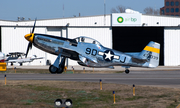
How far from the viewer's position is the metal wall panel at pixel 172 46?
4753cm

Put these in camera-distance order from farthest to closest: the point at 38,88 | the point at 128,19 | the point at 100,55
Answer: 1. the point at 128,19
2. the point at 100,55
3. the point at 38,88

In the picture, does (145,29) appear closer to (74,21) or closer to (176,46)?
(176,46)

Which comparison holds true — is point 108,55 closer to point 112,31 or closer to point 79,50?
point 79,50

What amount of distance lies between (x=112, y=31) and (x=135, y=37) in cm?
412

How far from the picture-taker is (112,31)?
46.9 metres

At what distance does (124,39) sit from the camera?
47.6 metres

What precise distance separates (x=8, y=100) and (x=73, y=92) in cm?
360

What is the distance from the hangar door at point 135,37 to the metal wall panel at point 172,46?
0.67 metres

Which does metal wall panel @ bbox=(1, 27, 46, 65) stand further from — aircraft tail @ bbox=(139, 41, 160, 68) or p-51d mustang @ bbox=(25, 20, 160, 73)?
aircraft tail @ bbox=(139, 41, 160, 68)

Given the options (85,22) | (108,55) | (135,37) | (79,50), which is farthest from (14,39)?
(108,55)

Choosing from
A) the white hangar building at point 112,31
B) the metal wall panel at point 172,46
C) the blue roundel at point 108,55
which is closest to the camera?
the blue roundel at point 108,55

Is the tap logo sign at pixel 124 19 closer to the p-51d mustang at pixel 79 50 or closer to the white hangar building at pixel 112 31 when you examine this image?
the white hangar building at pixel 112 31

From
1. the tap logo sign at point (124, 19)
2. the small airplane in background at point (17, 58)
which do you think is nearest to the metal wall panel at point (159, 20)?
the tap logo sign at point (124, 19)

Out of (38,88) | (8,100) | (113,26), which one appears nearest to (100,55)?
(38,88)
